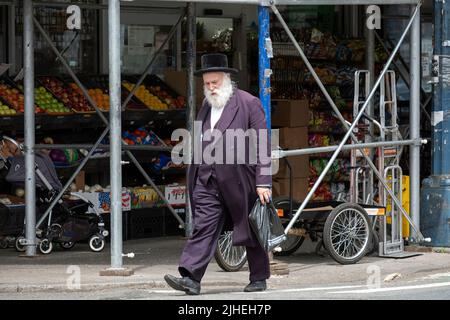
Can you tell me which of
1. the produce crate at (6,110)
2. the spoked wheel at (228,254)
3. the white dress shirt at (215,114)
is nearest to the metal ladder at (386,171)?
the spoked wheel at (228,254)

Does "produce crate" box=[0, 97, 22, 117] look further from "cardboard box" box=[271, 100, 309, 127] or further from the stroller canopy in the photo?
"cardboard box" box=[271, 100, 309, 127]

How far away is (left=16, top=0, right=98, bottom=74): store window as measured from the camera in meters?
15.4

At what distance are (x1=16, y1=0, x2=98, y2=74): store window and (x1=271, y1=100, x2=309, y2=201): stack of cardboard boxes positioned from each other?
9.13ft

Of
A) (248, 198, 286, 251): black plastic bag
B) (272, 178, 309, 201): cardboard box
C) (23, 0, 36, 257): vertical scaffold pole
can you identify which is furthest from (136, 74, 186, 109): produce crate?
(248, 198, 286, 251): black plastic bag

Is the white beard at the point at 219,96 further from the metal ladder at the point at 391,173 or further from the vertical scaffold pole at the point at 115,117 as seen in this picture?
the metal ladder at the point at 391,173

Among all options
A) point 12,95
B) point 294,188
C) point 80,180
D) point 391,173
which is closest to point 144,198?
point 80,180

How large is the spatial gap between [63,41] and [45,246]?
9.95ft

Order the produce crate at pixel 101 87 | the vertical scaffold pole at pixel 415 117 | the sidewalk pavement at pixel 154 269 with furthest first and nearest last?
the produce crate at pixel 101 87 < the vertical scaffold pole at pixel 415 117 < the sidewalk pavement at pixel 154 269

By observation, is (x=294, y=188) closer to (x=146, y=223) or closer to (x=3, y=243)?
(x=146, y=223)

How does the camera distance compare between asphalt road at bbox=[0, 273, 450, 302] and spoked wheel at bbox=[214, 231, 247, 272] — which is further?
spoked wheel at bbox=[214, 231, 247, 272]

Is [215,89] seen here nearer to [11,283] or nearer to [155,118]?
[11,283]

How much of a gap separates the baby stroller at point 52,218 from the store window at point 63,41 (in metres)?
→ 1.59

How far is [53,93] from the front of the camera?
15.0 meters

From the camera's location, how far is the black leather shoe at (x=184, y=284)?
10.4 metres
